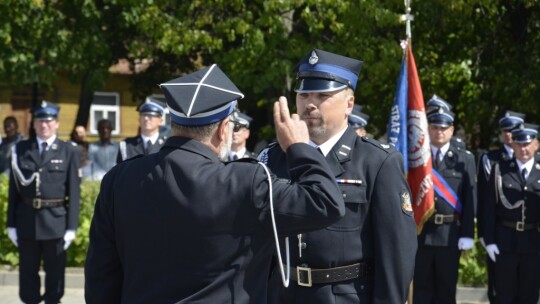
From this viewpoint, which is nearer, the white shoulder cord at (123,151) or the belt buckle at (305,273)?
the belt buckle at (305,273)

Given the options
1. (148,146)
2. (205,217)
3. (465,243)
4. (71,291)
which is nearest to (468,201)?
(465,243)

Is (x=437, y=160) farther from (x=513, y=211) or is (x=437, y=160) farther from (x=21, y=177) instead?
(x=21, y=177)

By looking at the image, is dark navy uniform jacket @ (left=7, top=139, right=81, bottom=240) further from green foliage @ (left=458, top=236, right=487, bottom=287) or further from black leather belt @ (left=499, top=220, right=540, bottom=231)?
green foliage @ (left=458, top=236, right=487, bottom=287)

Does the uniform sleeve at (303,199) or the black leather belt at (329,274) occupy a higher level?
the uniform sleeve at (303,199)

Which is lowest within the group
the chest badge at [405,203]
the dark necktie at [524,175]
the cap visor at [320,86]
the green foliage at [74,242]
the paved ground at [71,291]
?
the paved ground at [71,291]

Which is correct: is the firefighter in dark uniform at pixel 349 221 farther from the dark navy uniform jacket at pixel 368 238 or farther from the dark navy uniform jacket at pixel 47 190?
the dark navy uniform jacket at pixel 47 190

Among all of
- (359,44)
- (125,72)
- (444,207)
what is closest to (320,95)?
(444,207)

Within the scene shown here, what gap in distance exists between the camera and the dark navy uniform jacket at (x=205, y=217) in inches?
136

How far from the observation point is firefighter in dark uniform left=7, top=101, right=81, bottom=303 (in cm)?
978

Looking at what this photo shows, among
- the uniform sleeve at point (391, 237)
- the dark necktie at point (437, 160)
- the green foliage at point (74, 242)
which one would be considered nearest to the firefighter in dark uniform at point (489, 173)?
the dark necktie at point (437, 160)

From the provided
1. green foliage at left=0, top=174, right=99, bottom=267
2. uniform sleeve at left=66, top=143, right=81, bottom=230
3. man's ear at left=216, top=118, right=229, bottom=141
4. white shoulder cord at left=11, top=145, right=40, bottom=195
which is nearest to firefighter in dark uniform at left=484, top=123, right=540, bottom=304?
uniform sleeve at left=66, top=143, right=81, bottom=230

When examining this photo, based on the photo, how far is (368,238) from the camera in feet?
15.4

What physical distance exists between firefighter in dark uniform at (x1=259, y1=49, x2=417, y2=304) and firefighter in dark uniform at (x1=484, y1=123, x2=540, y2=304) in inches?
187

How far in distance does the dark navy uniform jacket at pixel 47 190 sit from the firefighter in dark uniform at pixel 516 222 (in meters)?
4.15
